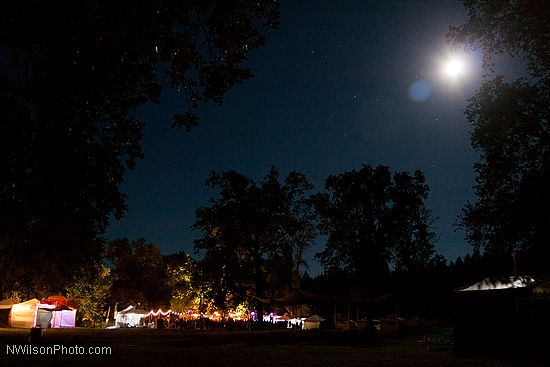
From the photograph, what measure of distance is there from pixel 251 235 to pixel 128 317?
24.6 metres

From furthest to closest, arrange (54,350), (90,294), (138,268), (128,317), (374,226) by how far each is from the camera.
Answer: (138,268), (90,294), (128,317), (374,226), (54,350)

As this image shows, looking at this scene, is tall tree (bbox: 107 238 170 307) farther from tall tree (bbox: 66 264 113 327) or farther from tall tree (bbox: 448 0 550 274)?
tall tree (bbox: 448 0 550 274)

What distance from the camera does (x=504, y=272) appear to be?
38469 mm

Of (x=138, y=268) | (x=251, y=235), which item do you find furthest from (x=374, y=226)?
(x=138, y=268)

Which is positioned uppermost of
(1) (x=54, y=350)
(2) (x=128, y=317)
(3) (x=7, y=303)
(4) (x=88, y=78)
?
(4) (x=88, y=78)

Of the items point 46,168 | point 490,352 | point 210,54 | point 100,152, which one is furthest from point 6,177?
point 490,352

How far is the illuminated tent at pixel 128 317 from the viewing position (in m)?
56.2

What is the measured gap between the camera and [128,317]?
2229 inches

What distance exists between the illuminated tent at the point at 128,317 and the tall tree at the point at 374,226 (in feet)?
92.5

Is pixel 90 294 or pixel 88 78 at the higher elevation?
pixel 88 78

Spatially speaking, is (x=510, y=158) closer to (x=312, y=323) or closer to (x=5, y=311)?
(x=312, y=323)

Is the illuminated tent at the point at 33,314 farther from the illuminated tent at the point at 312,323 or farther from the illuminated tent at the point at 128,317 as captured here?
the illuminated tent at the point at 312,323

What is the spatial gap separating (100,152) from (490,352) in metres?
14.7

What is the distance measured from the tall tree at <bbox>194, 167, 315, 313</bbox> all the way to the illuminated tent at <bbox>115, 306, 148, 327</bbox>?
2023 cm
